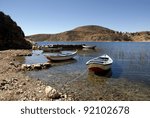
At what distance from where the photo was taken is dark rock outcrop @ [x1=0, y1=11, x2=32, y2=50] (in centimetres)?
→ 8666

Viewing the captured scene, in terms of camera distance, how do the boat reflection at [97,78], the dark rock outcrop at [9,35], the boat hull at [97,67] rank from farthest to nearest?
the dark rock outcrop at [9,35]
the boat hull at [97,67]
the boat reflection at [97,78]

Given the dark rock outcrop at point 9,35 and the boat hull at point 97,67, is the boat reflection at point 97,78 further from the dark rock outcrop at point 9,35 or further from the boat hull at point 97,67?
the dark rock outcrop at point 9,35

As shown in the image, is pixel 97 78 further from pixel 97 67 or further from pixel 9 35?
pixel 9 35

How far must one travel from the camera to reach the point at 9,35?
3593 inches

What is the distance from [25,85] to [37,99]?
5.06 m

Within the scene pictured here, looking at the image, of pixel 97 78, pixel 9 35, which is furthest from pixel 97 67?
pixel 9 35

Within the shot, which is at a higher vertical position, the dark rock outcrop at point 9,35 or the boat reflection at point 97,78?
the dark rock outcrop at point 9,35

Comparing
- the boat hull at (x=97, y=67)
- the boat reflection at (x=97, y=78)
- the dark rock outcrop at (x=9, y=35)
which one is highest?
the dark rock outcrop at (x=9, y=35)

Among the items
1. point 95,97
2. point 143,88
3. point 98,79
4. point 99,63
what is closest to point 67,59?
point 99,63

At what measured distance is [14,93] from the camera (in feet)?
54.6

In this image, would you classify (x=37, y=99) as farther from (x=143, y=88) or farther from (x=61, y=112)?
(x=143, y=88)

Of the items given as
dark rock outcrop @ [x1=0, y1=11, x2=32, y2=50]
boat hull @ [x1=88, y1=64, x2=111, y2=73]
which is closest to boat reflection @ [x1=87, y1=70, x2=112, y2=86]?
boat hull @ [x1=88, y1=64, x2=111, y2=73]

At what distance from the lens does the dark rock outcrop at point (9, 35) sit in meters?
86.7

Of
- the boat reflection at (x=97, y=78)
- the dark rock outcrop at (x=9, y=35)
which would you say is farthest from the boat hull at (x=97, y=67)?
the dark rock outcrop at (x=9, y=35)
